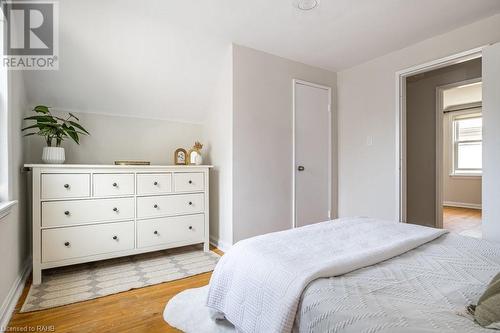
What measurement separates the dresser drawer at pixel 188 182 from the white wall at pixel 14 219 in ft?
4.12

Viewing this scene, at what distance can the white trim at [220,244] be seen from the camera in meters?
2.89

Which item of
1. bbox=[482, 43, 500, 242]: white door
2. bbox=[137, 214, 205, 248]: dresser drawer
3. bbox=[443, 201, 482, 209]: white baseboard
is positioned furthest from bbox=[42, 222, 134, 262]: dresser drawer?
bbox=[443, 201, 482, 209]: white baseboard

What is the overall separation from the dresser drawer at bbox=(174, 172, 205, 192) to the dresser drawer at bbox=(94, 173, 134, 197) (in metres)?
0.45

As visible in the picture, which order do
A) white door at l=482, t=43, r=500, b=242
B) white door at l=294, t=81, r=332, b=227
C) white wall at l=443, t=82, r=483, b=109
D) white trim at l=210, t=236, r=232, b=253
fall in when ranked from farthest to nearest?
white wall at l=443, t=82, r=483, b=109
white door at l=294, t=81, r=332, b=227
white trim at l=210, t=236, r=232, b=253
white door at l=482, t=43, r=500, b=242

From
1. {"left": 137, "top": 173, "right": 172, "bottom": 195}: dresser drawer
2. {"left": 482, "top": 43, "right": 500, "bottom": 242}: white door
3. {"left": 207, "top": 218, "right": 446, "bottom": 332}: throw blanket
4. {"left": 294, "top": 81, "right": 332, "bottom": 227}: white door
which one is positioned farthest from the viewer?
{"left": 294, "top": 81, "right": 332, "bottom": 227}: white door

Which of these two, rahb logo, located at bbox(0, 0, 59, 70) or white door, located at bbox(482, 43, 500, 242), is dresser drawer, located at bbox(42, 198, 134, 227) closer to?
rahb logo, located at bbox(0, 0, 59, 70)

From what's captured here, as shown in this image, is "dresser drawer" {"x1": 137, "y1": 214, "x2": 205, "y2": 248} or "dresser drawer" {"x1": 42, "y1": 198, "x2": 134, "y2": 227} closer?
"dresser drawer" {"x1": 42, "y1": 198, "x2": 134, "y2": 227}

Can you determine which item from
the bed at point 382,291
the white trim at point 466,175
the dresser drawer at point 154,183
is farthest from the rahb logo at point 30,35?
the white trim at point 466,175

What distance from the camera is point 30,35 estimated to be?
2186 millimetres

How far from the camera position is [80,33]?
2.31 m

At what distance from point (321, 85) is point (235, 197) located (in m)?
1.93

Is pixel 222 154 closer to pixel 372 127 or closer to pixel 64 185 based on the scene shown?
pixel 64 185

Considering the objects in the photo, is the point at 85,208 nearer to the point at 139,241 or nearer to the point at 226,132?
the point at 139,241

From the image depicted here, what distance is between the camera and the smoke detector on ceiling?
6.98 feet
